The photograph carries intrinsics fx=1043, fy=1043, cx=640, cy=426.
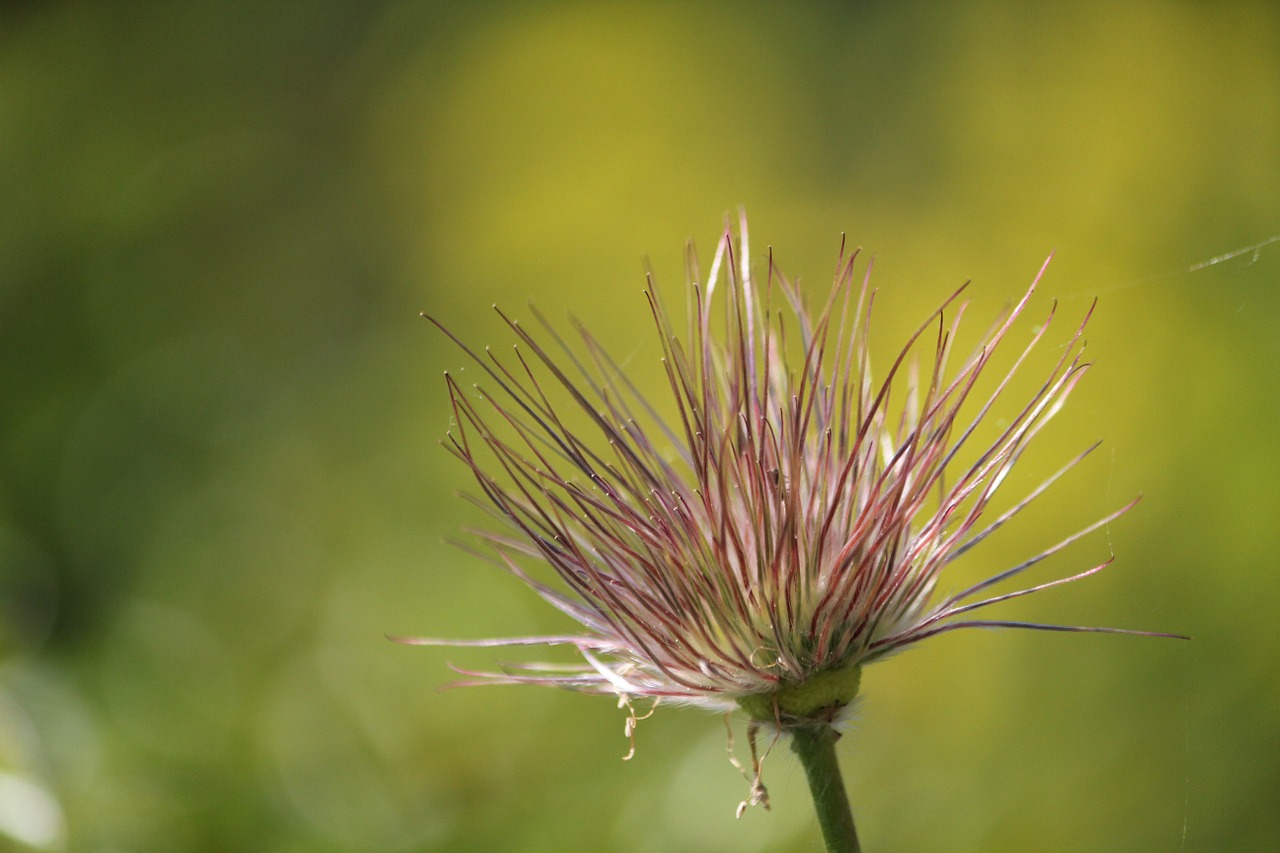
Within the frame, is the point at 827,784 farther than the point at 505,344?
No

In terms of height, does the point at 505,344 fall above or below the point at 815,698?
above

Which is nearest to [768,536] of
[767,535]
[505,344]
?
[767,535]

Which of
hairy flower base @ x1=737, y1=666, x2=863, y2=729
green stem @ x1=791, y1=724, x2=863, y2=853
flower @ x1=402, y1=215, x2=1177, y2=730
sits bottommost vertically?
green stem @ x1=791, y1=724, x2=863, y2=853

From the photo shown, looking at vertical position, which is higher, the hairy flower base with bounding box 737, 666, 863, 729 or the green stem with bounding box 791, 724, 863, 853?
the hairy flower base with bounding box 737, 666, 863, 729

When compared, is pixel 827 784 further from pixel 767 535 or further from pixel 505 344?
pixel 505 344

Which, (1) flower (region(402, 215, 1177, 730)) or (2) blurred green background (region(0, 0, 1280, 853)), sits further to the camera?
(2) blurred green background (region(0, 0, 1280, 853))
